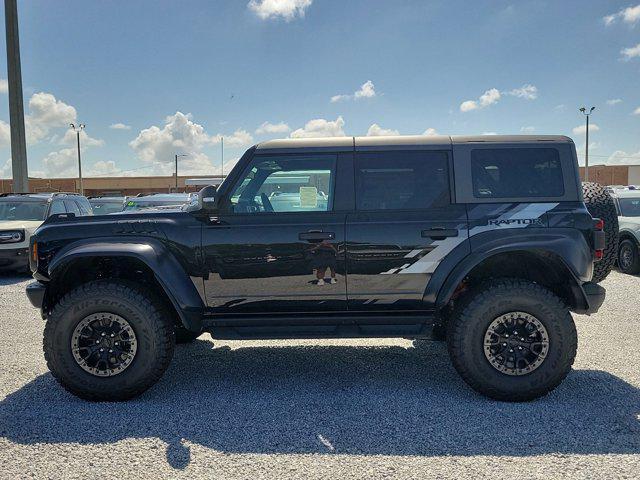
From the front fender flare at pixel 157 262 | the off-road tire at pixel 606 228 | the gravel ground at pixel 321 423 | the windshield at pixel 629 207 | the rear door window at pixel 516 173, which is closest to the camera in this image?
the gravel ground at pixel 321 423

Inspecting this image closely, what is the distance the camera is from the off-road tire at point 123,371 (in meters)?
4.04

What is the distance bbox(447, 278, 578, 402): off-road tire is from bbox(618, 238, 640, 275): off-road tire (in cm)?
754

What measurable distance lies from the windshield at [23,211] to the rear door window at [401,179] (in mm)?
9530

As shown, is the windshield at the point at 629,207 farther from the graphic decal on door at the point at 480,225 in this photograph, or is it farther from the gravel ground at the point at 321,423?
the graphic decal on door at the point at 480,225

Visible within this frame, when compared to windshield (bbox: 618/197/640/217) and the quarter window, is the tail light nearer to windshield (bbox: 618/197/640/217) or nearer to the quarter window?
the quarter window

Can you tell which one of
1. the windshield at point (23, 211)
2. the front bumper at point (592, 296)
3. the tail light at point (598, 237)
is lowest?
the front bumper at point (592, 296)

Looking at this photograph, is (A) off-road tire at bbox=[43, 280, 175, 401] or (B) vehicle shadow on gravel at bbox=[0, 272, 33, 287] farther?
(B) vehicle shadow on gravel at bbox=[0, 272, 33, 287]

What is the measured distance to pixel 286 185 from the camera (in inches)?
165

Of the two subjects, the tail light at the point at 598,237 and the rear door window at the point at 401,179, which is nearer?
the tail light at the point at 598,237

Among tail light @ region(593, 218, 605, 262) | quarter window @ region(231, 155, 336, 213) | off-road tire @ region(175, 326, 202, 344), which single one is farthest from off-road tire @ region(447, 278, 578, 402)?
off-road tire @ region(175, 326, 202, 344)

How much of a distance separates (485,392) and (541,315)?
2.41 ft

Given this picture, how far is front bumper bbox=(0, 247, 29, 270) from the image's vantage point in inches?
399

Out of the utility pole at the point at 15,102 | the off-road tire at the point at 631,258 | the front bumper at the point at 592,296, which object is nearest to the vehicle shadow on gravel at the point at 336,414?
the front bumper at the point at 592,296

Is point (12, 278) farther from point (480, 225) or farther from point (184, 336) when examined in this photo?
point (480, 225)
